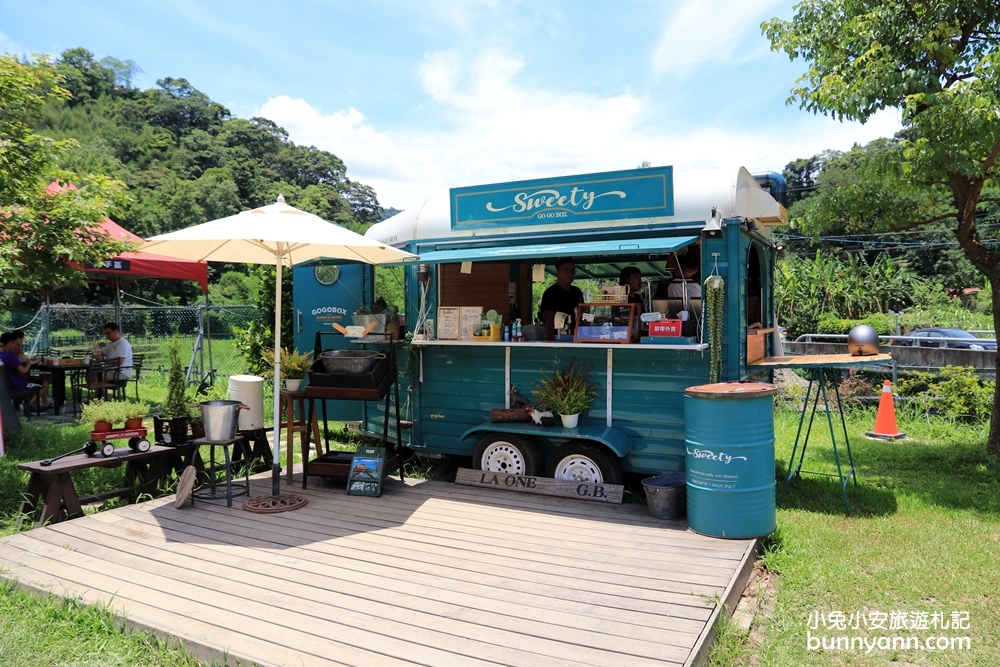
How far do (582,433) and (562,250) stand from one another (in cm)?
151

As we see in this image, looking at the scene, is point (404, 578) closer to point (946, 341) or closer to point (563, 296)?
point (563, 296)

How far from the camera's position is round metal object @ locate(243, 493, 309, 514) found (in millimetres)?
5160

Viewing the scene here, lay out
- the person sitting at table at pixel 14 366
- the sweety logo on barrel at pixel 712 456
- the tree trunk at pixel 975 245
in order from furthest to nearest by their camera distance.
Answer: the person sitting at table at pixel 14 366 → the tree trunk at pixel 975 245 → the sweety logo on barrel at pixel 712 456

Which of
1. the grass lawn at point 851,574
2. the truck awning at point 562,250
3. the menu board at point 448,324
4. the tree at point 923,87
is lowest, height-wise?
the grass lawn at point 851,574

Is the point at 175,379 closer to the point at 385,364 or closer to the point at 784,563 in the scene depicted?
the point at 385,364

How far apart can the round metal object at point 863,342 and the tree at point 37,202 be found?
6.11 metres

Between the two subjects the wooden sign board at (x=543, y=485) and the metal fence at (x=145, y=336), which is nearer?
the wooden sign board at (x=543, y=485)

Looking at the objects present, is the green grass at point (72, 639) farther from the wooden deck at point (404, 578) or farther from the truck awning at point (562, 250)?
the truck awning at point (562, 250)

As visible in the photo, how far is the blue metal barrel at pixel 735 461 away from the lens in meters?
4.43

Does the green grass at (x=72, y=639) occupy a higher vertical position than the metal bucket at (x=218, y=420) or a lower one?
lower

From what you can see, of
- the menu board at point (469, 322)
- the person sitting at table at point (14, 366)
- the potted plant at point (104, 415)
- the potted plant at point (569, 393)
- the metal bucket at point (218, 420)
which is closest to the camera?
the metal bucket at point (218, 420)

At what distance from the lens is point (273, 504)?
17.3 feet

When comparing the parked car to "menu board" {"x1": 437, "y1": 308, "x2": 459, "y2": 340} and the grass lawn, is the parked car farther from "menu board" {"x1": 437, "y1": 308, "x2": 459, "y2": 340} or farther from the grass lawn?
"menu board" {"x1": 437, "y1": 308, "x2": 459, "y2": 340}

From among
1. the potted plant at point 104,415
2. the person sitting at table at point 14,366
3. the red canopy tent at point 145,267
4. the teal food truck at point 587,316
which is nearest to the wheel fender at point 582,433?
the teal food truck at point 587,316
